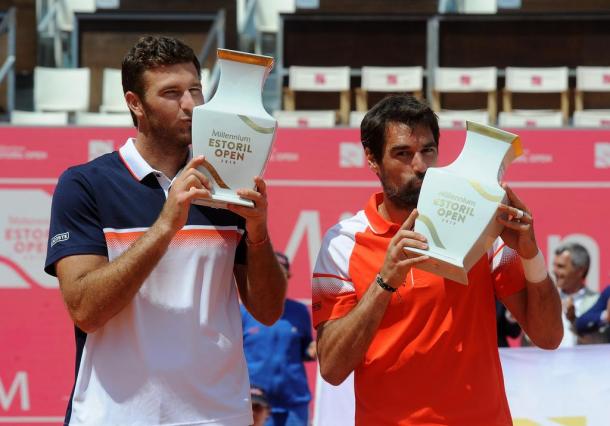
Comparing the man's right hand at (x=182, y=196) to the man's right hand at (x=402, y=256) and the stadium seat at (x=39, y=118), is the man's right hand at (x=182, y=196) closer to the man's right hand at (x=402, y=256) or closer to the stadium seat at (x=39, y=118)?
the man's right hand at (x=402, y=256)

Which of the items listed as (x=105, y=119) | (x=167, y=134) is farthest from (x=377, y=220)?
(x=105, y=119)

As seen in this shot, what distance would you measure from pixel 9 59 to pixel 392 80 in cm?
371

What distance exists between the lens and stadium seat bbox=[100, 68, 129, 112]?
10477 mm

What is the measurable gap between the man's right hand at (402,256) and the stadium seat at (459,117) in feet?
21.7

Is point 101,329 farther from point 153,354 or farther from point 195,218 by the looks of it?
point 195,218

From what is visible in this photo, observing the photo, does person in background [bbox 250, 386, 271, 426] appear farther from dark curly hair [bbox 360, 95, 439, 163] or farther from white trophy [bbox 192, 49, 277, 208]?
white trophy [bbox 192, 49, 277, 208]

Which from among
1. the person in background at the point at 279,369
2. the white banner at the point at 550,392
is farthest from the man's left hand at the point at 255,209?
the person in background at the point at 279,369

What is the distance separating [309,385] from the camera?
24.4 ft

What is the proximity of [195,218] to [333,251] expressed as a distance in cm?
45

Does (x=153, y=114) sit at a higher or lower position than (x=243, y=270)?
higher

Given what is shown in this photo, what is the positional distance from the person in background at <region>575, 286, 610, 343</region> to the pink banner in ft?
2.85

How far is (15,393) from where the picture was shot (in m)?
7.33

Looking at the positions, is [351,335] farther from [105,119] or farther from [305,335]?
[105,119]

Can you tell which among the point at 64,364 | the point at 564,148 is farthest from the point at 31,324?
the point at 564,148
